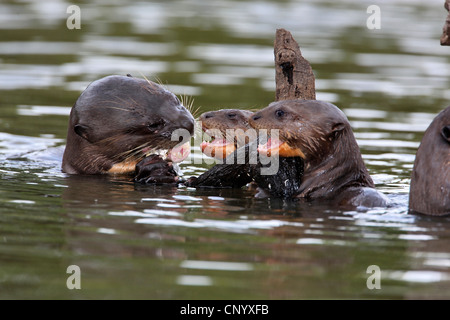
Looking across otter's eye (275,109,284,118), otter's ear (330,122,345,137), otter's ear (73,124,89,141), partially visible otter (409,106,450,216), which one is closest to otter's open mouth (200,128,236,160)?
otter's eye (275,109,284,118)

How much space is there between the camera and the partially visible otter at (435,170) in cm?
642

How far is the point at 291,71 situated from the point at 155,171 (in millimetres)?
1481

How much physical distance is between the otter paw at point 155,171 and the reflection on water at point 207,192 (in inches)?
7.4

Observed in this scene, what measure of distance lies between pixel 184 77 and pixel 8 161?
18.2ft

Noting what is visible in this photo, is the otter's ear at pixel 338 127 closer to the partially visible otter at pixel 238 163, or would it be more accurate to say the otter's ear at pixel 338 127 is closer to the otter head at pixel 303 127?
the otter head at pixel 303 127

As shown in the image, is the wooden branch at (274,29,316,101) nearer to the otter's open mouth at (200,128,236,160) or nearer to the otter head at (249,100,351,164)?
the otter head at (249,100,351,164)

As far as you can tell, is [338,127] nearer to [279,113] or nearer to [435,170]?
[279,113]

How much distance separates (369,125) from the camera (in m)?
11.6

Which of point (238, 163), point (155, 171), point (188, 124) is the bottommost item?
point (155, 171)

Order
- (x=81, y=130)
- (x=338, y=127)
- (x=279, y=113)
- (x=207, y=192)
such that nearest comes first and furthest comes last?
1. (x=338, y=127)
2. (x=279, y=113)
3. (x=207, y=192)
4. (x=81, y=130)

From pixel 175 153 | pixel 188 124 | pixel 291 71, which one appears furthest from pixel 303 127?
pixel 175 153

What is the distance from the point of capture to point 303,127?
23.4ft

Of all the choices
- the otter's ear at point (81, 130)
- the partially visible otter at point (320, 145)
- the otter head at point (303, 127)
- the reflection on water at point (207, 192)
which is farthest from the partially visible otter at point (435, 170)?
the otter's ear at point (81, 130)

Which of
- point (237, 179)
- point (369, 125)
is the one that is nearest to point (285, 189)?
point (237, 179)
